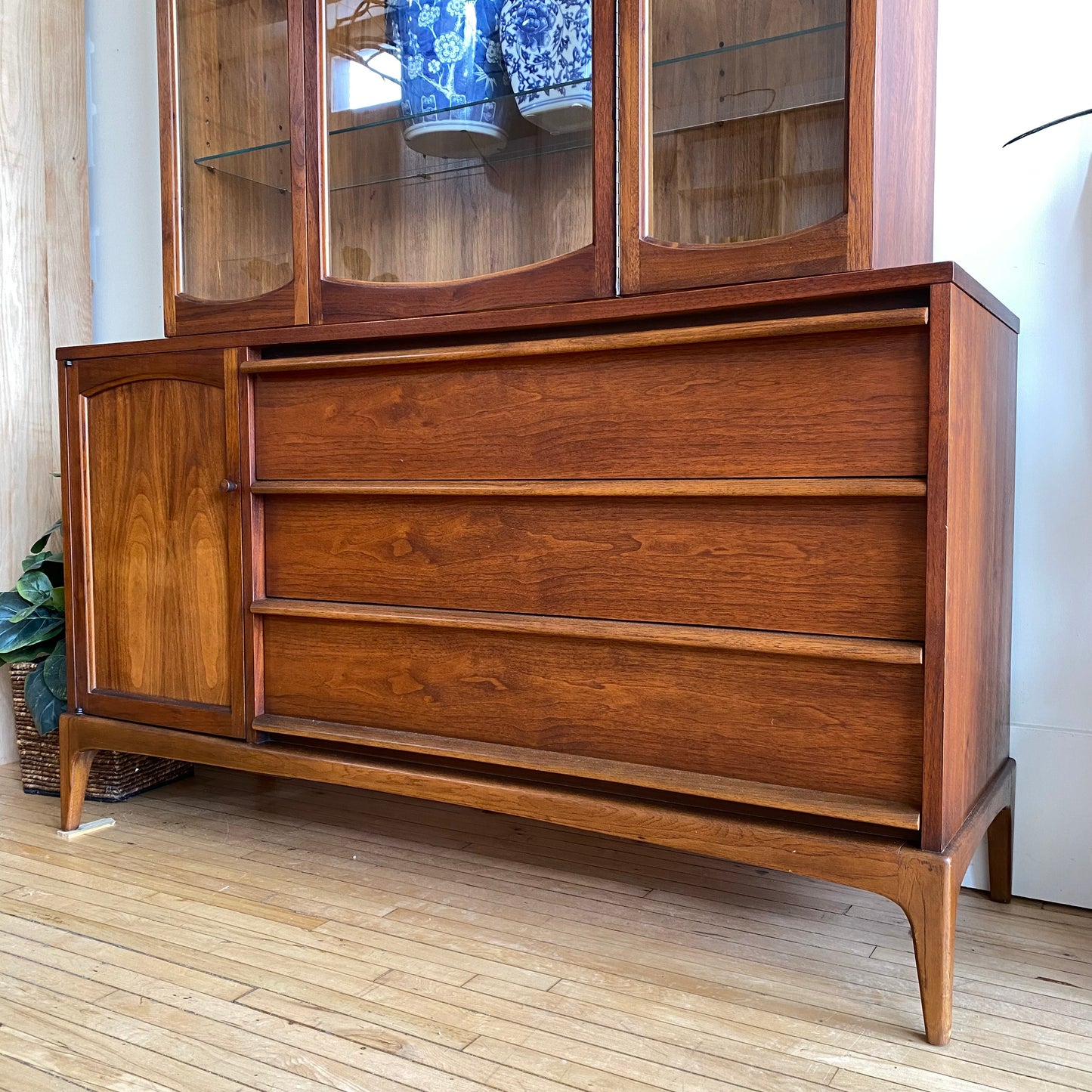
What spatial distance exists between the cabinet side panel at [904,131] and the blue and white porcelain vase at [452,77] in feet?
1.71

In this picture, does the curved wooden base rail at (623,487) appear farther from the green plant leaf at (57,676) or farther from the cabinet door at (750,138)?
the green plant leaf at (57,676)

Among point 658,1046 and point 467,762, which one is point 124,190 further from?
point 658,1046

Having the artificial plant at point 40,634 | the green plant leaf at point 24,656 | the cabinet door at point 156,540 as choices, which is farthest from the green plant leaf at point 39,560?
the cabinet door at point 156,540

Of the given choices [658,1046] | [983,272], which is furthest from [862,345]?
[658,1046]

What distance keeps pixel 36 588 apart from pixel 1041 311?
1.82 m

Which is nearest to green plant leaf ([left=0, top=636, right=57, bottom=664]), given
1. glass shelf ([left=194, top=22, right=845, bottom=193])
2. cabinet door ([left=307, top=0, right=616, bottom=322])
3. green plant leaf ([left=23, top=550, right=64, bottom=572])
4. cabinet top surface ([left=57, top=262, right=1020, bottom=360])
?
green plant leaf ([left=23, top=550, right=64, bottom=572])

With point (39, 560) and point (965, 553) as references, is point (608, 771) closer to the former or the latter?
point (965, 553)

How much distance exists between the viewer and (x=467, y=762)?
1.41 m

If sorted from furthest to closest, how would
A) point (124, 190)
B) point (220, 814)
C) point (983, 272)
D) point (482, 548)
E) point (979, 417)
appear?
point (124, 190) < point (220, 814) < point (983, 272) < point (482, 548) < point (979, 417)

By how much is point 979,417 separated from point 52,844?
5.21 ft

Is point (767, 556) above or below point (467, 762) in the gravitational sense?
above

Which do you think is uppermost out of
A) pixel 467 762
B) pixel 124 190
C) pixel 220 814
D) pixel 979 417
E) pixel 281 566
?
pixel 124 190

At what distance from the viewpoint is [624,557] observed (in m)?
1.27

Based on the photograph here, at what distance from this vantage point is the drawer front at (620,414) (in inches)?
43.8
